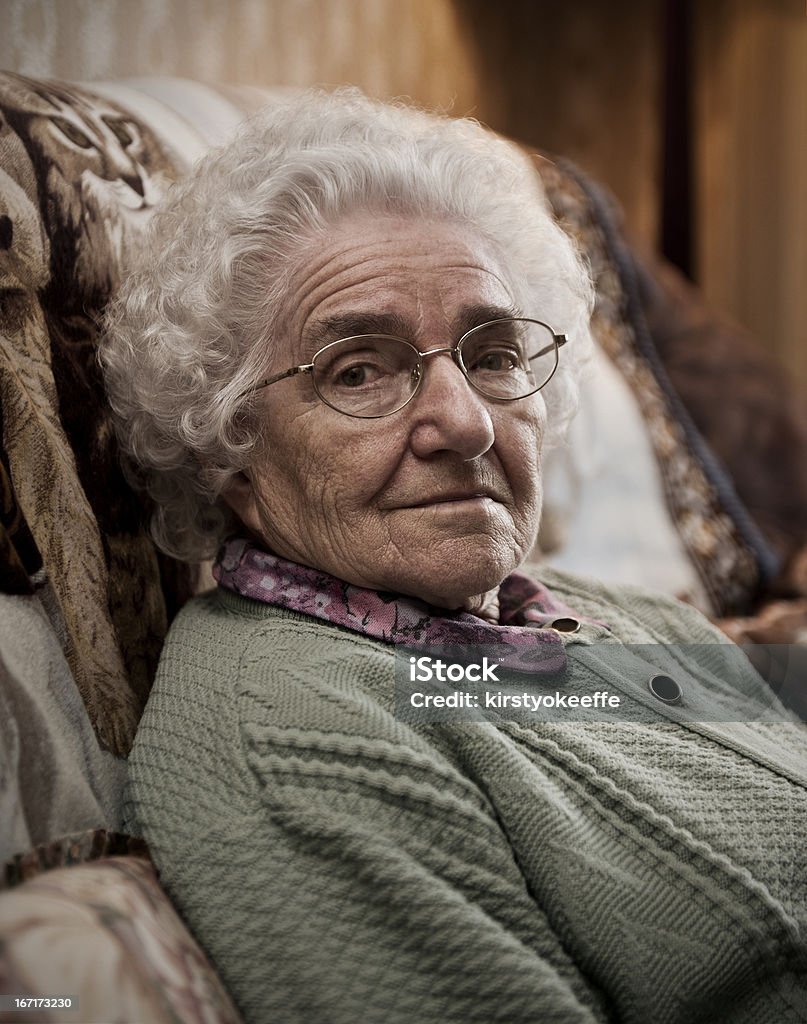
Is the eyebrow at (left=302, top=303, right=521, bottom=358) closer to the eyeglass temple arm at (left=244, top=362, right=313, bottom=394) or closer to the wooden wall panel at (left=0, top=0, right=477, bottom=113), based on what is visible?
the eyeglass temple arm at (left=244, top=362, right=313, bottom=394)

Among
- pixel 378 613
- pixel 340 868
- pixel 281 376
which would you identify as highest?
pixel 281 376

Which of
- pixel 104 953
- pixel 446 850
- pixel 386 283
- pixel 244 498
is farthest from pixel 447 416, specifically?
pixel 104 953

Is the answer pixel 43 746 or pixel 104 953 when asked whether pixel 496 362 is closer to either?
pixel 43 746

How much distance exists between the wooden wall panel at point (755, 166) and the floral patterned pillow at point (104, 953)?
9.93 feet

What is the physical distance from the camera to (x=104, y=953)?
643 millimetres

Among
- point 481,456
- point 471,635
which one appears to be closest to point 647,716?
point 471,635

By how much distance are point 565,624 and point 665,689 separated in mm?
128

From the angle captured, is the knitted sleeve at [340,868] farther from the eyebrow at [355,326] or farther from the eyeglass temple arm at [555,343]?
the eyeglass temple arm at [555,343]

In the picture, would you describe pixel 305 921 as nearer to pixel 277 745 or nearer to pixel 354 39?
pixel 277 745

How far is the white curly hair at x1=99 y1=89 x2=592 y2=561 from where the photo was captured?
41.8 inches

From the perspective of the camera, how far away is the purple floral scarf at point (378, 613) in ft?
3.22

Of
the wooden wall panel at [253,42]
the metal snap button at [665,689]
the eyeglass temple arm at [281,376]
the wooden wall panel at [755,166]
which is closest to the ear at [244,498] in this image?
the eyeglass temple arm at [281,376]

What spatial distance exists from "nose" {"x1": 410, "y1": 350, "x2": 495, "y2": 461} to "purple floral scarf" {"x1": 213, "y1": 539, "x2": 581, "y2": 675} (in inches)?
6.3

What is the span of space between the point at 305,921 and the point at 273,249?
0.68m
